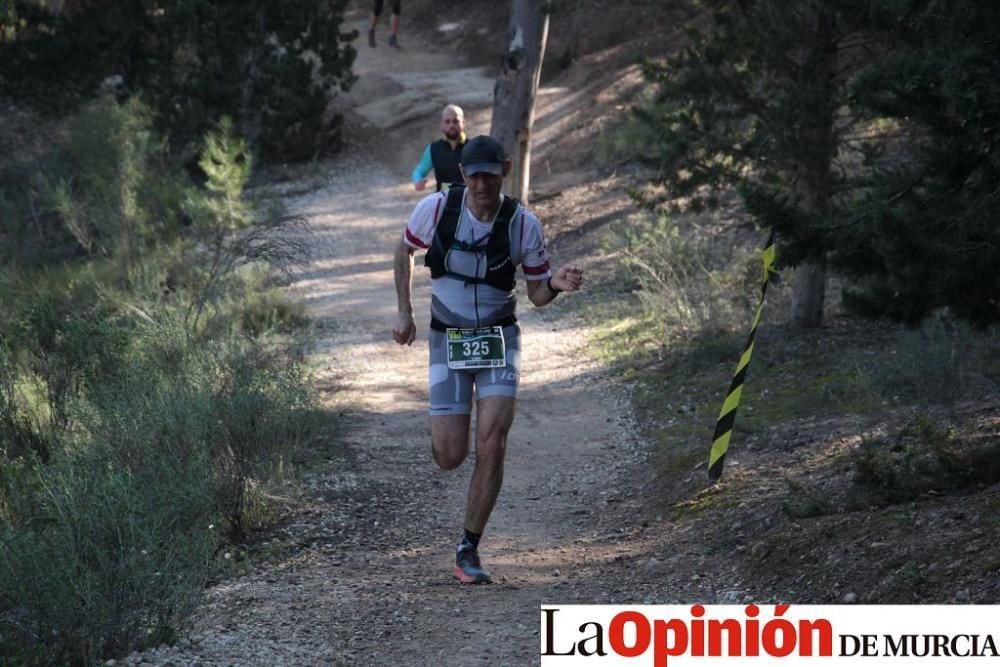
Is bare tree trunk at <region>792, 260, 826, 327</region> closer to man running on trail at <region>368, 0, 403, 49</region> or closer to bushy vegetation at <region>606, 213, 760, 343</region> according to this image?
bushy vegetation at <region>606, 213, 760, 343</region>

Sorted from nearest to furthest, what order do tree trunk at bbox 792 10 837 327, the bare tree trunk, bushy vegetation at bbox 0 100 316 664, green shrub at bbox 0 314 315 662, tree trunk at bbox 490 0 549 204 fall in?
green shrub at bbox 0 314 315 662, bushy vegetation at bbox 0 100 316 664, tree trunk at bbox 792 10 837 327, the bare tree trunk, tree trunk at bbox 490 0 549 204

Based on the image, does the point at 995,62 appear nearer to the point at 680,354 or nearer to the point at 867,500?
Result: the point at 867,500

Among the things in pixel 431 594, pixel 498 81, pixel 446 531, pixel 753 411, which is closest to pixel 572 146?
pixel 498 81

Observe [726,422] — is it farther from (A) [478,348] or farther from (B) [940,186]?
(B) [940,186]

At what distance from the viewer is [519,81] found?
18.0 meters

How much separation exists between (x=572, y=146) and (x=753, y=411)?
13.0 m

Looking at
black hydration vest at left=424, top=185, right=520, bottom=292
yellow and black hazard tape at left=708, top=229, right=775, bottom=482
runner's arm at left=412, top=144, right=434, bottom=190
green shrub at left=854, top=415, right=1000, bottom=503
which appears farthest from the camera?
runner's arm at left=412, top=144, right=434, bottom=190

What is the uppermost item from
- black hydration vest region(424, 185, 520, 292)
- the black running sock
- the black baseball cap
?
the black baseball cap

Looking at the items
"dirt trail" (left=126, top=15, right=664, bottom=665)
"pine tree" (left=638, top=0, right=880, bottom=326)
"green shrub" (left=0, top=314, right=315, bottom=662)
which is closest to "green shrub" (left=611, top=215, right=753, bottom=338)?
"pine tree" (left=638, top=0, right=880, bottom=326)

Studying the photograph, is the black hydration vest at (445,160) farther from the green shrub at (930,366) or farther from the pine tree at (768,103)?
the green shrub at (930,366)

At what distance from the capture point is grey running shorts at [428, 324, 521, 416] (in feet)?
20.9

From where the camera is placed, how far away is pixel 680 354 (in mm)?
11656

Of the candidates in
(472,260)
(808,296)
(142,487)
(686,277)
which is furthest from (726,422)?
(686,277)

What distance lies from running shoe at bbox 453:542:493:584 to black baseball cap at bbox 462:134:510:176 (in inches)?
71.4
